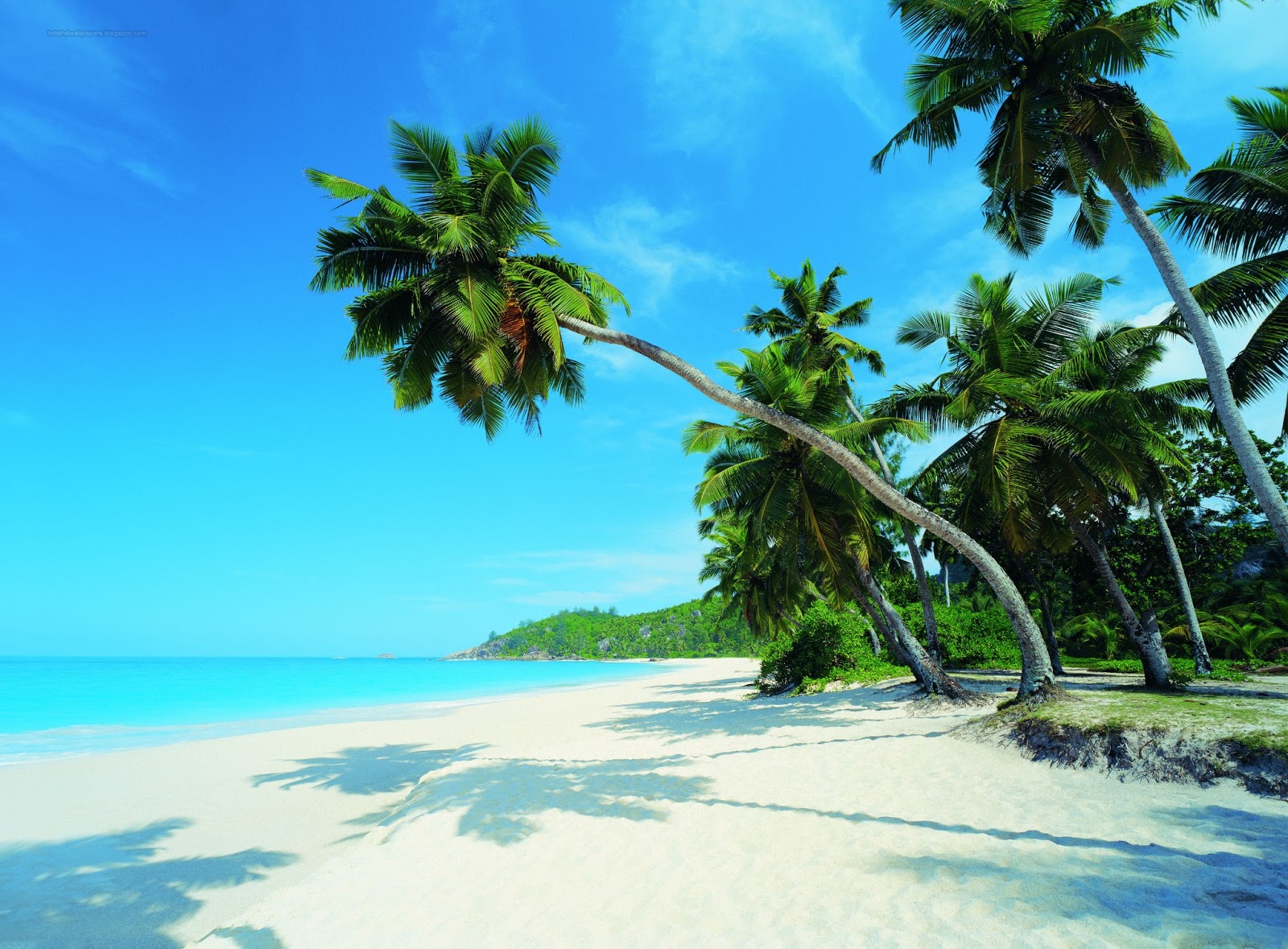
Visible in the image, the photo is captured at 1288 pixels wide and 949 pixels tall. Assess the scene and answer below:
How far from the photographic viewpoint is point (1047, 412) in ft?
38.8

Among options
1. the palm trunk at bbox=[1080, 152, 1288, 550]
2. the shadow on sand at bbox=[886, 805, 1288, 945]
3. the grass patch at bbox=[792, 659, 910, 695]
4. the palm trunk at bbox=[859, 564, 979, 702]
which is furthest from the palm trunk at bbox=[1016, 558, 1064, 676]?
→ the shadow on sand at bbox=[886, 805, 1288, 945]

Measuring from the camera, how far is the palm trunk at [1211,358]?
753 centimetres

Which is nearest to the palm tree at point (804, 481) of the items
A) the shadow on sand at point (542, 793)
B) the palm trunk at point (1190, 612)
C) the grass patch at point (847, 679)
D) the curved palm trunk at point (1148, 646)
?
the curved palm trunk at point (1148, 646)

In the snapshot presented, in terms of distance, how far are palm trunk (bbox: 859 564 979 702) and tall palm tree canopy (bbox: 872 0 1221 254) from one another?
28.6 feet

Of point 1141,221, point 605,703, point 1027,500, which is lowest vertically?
point 605,703

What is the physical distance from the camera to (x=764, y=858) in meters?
5.01

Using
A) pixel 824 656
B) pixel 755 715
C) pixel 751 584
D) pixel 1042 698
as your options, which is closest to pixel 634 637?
pixel 751 584

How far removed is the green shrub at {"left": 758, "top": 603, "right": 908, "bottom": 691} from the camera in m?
18.5

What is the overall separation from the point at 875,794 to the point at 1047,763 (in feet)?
7.47

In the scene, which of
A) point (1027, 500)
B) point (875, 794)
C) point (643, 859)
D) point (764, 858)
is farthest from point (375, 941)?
point (1027, 500)

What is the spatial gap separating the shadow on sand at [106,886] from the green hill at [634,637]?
72.7 m

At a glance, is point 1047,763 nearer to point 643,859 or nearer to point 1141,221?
point 643,859

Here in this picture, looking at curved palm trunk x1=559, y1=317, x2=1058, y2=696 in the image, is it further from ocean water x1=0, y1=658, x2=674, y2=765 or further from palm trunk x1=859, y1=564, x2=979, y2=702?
ocean water x1=0, y1=658, x2=674, y2=765

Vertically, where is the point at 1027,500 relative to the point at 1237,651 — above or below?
above
